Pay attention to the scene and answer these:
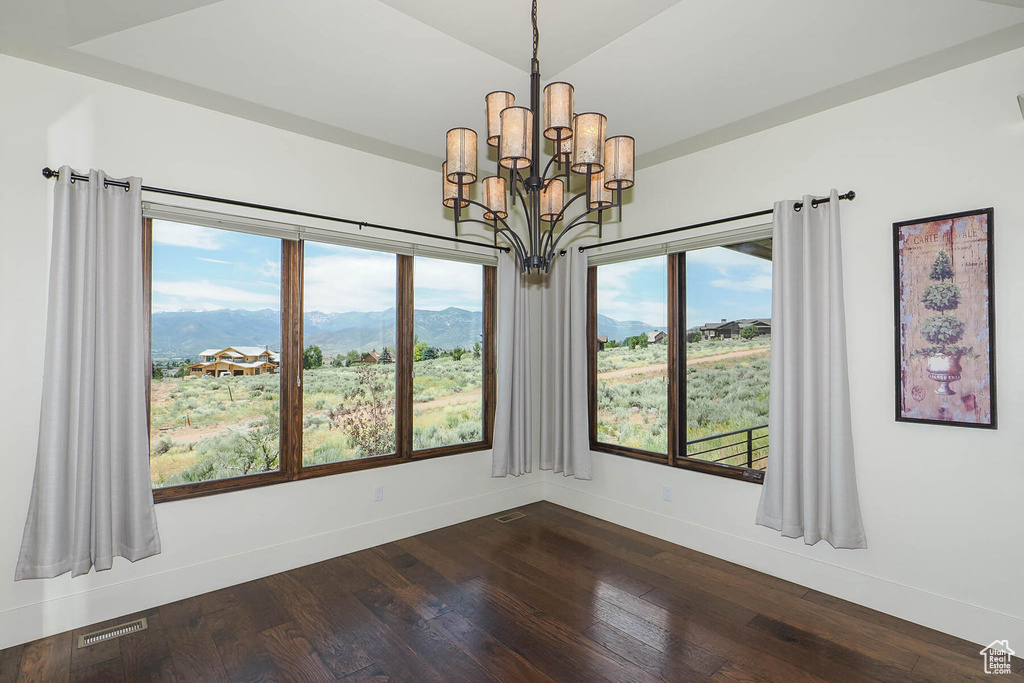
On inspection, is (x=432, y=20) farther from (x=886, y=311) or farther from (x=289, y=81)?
(x=886, y=311)

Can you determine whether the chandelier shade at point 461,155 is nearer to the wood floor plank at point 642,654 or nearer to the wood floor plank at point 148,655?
the wood floor plank at point 642,654

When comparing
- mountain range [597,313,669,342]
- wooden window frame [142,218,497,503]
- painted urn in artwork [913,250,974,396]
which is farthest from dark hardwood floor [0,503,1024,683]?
mountain range [597,313,669,342]

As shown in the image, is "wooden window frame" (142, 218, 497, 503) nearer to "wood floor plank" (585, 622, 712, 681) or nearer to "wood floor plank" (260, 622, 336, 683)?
"wood floor plank" (260, 622, 336, 683)

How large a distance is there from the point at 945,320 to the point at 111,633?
459 cm

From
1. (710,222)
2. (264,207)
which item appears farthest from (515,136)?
(710,222)

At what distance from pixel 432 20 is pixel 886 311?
9.23 feet

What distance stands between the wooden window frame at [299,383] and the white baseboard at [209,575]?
428mm

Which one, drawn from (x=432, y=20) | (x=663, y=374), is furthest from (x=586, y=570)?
(x=432, y=20)

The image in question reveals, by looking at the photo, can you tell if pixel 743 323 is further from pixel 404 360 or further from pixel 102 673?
pixel 102 673

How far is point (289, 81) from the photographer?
8.84ft

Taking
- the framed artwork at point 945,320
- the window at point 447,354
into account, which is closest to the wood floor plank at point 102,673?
the window at point 447,354

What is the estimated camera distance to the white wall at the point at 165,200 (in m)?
2.51

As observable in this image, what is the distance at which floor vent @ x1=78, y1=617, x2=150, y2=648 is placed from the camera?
251 cm

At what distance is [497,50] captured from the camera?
97.5 inches
